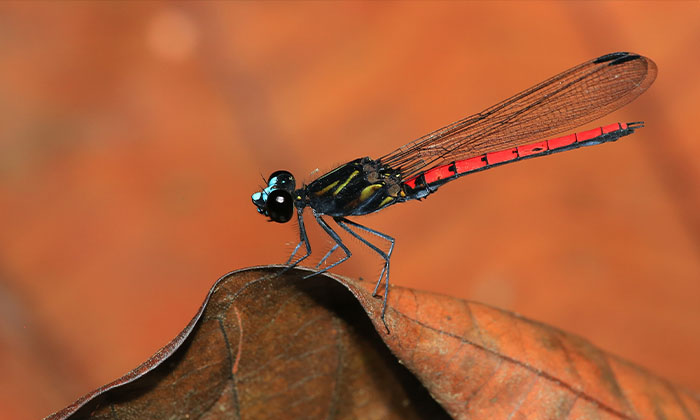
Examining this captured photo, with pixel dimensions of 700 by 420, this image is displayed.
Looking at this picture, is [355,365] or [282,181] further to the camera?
[282,181]

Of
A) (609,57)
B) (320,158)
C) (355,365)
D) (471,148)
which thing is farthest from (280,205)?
(609,57)

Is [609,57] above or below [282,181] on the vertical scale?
below

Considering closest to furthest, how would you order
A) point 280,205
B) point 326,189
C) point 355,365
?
point 355,365 < point 280,205 < point 326,189

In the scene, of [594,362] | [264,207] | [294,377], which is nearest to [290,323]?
[294,377]

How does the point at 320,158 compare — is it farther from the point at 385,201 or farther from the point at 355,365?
the point at 355,365

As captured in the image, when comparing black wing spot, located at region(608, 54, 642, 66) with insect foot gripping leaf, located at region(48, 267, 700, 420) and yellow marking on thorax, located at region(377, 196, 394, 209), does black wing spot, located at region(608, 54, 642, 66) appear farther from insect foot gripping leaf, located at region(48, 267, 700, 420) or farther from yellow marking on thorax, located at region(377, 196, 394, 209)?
insect foot gripping leaf, located at region(48, 267, 700, 420)

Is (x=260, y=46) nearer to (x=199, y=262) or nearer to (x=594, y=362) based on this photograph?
(x=199, y=262)

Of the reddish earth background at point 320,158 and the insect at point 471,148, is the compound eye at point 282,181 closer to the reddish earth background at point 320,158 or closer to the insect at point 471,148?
the insect at point 471,148
